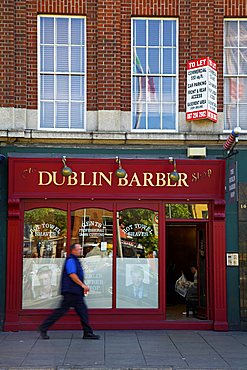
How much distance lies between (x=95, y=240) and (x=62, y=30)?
480 cm

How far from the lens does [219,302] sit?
516 inches

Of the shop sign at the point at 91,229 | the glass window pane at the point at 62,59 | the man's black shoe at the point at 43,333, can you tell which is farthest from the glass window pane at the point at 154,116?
the man's black shoe at the point at 43,333

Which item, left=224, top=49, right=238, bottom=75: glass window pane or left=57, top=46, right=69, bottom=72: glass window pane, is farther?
left=224, top=49, right=238, bottom=75: glass window pane

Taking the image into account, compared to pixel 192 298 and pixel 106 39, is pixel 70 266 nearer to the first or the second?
pixel 192 298

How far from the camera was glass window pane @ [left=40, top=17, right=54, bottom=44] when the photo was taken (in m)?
13.7

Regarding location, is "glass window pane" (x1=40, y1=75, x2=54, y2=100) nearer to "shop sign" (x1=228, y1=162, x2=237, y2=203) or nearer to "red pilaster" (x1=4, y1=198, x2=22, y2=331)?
"red pilaster" (x1=4, y1=198, x2=22, y2=331)

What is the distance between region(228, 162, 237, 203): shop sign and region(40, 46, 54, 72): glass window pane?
457 cm

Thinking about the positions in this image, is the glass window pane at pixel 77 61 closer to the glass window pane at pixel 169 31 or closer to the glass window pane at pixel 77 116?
the glass window pane at pixel 77 116

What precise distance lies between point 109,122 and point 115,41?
1835 mm

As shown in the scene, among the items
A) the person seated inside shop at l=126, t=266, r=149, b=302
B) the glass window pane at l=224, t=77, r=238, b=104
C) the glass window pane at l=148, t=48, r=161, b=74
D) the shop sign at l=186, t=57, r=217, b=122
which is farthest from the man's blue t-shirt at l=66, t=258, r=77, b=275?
the glass window pane at l=224, t=77, r=238, b=104

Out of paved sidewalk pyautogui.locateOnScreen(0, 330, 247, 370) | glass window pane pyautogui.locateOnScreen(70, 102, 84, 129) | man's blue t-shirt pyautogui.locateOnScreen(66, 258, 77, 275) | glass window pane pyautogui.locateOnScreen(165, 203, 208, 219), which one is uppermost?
glass window pane pyautogui.locateOnScreen(70, 102, 84, 129)

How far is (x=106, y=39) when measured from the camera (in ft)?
44.2

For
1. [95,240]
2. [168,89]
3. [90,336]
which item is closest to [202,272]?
[95,240]

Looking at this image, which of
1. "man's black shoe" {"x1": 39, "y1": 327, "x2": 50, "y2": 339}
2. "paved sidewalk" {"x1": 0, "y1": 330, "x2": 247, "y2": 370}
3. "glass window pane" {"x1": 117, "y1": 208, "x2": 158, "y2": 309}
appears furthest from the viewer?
"glass window pane" {"x1": 117, "y1": 208, "x2": 158, "y2": 309}
